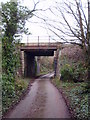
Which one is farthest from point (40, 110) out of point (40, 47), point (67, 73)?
point (40, 47)

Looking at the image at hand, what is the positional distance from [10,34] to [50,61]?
24971mm

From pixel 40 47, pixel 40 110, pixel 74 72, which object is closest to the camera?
pixel 40 110

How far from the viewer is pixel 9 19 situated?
365 inches

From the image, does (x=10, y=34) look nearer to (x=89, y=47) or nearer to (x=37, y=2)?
(x=37, y=2)

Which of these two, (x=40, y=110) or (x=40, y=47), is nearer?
(x=40, y=110)

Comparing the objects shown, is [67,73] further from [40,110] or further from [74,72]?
[40,110]

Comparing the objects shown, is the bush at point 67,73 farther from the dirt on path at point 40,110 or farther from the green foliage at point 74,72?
the dirt on path at point 40,110

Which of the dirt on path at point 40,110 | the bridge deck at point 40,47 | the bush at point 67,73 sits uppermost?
the bridge deck at point 40,47

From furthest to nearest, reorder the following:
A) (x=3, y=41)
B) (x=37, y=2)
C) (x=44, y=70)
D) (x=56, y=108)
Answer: (x=44, y=70) < (x=37, y=2) < (x=3, y=41) < (x=56, y=108)

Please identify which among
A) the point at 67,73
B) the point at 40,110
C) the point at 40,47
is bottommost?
the point at 40,110

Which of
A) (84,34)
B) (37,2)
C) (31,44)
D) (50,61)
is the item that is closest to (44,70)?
(50,61)

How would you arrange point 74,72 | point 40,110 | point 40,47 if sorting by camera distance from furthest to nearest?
point 40,47
point 74,72
point 40,110

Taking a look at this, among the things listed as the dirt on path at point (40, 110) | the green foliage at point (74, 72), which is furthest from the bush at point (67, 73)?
the dirt on path at point (40, 110)

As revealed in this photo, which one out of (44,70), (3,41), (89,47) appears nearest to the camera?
(89,47)
